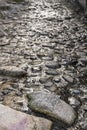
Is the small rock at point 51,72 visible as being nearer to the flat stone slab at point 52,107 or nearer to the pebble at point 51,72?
the pebble at point 51,72

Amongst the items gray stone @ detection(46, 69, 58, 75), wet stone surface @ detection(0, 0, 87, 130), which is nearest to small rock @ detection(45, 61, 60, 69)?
wet stone surface @ detection(0, 0, 87, 130)

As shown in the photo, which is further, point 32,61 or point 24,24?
point 24,24

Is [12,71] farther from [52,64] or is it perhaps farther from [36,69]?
[52,64]

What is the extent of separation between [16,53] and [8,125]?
8.89 feet

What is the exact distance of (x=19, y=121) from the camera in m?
3.19

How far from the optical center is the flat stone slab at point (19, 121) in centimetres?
308

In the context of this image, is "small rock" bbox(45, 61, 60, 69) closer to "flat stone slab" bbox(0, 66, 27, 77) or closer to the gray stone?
the gray stone

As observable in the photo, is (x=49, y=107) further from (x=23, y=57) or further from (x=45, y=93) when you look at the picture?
(x=23, y=57)

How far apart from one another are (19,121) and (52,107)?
0.57 m

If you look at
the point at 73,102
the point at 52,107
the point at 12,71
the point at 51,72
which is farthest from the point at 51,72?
the point at 52,107

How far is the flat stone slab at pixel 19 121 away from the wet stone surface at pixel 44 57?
0.59 feet

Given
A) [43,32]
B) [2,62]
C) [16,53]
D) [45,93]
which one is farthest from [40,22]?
[45,93]

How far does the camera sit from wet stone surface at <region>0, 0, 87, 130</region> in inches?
156

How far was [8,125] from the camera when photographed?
3.07 meters
